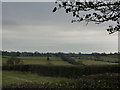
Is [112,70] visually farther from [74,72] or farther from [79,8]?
[79,8]

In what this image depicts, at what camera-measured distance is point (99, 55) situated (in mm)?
89438

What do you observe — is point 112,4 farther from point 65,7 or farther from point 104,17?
point 65,7

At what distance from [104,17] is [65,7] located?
5.65ft

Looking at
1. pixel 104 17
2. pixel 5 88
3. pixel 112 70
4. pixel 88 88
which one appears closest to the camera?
pixel 104 17

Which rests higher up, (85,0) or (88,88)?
(85,0)

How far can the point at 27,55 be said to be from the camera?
88.2 metres

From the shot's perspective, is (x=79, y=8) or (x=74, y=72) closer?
(x=79, y=8)

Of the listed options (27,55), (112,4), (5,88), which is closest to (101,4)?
(112,4)

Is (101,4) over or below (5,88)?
over

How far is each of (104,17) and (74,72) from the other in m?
32.0

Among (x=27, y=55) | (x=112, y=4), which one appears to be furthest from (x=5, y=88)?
(x=27, y=55)

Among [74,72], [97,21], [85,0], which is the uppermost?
[85,0]

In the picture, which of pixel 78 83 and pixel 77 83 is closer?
pixel 78 83

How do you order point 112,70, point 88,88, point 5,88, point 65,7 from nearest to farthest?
point 65,7, point 88,88, point 5,88, point 112,70
